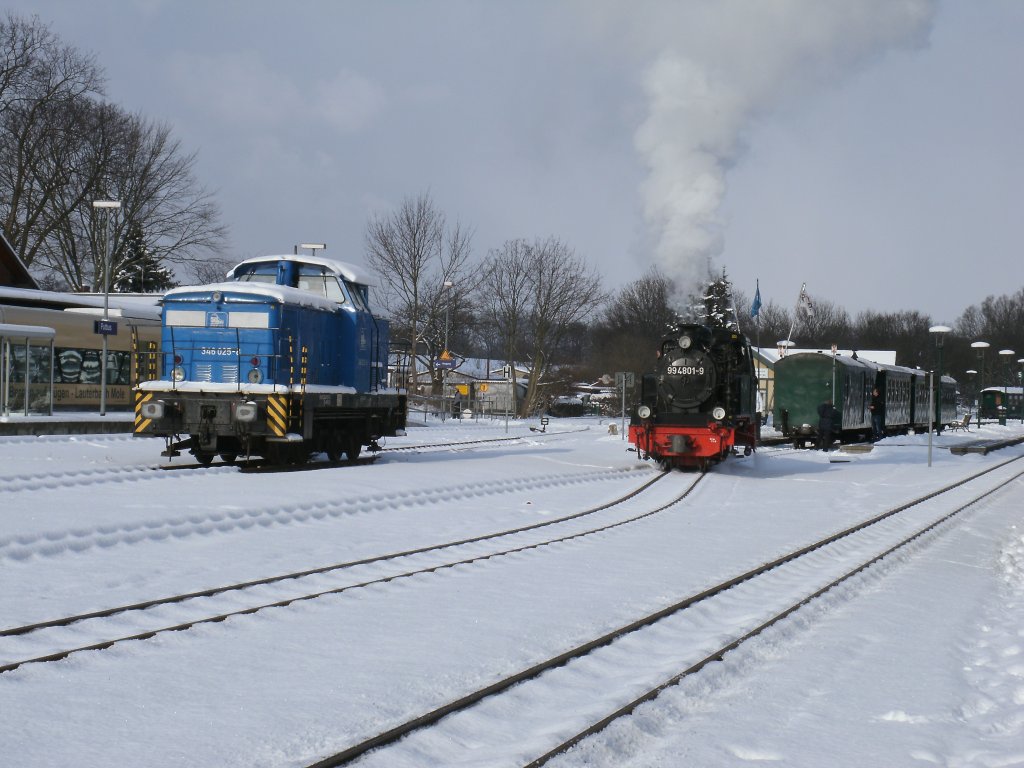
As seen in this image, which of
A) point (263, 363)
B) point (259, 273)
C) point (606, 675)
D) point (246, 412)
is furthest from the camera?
point (259, 273)

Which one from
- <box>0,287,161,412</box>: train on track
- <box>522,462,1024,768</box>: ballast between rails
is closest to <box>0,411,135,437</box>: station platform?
<box>0,287,161,412</box>: train on track

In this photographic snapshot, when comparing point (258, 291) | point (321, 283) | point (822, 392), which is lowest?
point (822, 392)

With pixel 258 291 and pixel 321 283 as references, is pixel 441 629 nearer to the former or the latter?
pixel 258 291

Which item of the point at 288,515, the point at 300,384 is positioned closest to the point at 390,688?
the point at 288,515

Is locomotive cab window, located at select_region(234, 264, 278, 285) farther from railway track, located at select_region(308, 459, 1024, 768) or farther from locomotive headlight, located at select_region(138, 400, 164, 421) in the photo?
railway track, located at select_region(308, 459, 1024, 768)

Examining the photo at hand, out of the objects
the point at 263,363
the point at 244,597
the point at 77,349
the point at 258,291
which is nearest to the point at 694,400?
the point at 263,363

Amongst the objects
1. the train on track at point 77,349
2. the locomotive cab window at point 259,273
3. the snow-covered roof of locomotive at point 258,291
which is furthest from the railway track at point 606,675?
the train on track at point 77,349

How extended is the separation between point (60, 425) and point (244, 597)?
693 inches

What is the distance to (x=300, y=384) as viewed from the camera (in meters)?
16.6

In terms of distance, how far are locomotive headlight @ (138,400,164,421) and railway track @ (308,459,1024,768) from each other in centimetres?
1008

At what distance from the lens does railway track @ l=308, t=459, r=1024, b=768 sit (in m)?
4.62

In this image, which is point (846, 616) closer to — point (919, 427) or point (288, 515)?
point (288, 515)

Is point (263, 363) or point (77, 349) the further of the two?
point (77, 349)

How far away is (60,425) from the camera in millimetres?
23203
